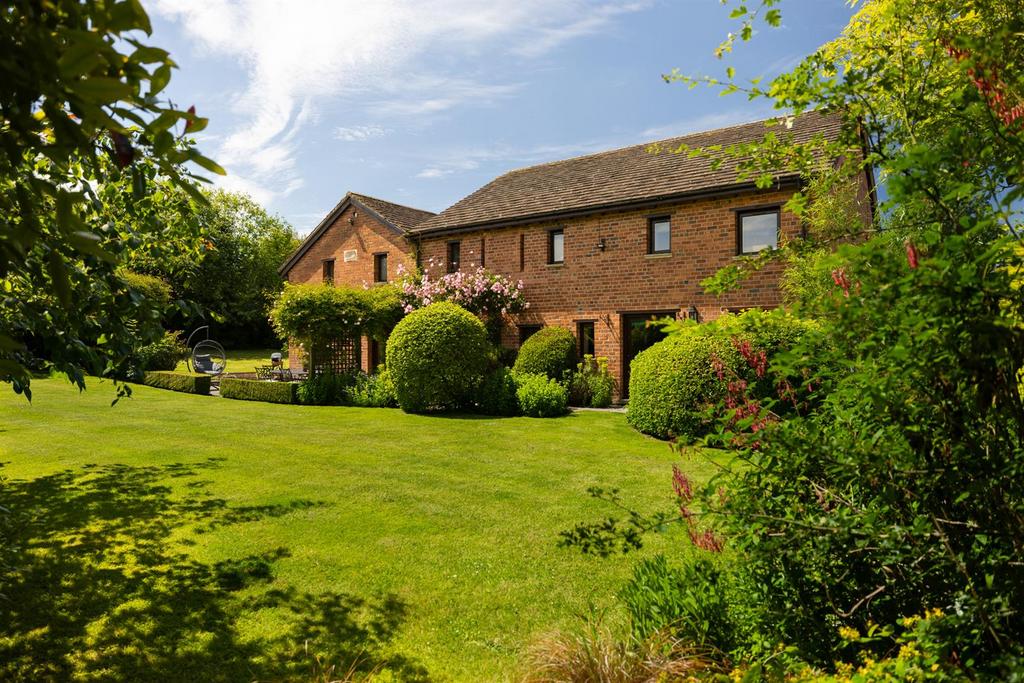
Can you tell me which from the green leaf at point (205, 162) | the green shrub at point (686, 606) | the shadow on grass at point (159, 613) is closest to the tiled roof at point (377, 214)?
the shadow on grass at point (159, 613)

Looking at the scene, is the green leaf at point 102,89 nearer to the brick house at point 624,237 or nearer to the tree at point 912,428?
the tree at point 912,428

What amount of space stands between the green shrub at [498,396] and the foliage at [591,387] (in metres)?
2.00

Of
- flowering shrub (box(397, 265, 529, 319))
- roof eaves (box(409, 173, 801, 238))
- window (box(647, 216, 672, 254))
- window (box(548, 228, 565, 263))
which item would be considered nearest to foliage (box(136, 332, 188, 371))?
roof eaves (box(409, 173, 801, 238))

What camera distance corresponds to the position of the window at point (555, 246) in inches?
750

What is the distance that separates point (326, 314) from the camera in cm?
1862

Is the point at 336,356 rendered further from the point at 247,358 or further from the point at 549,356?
the point at 247,358

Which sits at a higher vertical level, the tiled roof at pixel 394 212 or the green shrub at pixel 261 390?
the tiled roof at pixel 394 212

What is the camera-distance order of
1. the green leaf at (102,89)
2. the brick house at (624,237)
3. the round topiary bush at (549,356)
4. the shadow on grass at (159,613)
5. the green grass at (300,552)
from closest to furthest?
the green leaf at (102,89), the shadow on grass at (159,613), the green grass at (300,552), the brick house at (624,237), the round topiary bush at (549,356)

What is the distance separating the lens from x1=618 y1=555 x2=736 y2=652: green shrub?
11.0 ft

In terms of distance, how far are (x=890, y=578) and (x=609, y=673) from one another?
1417 millimetres

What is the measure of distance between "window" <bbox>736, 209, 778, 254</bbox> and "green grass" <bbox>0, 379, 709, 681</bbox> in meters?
7.67

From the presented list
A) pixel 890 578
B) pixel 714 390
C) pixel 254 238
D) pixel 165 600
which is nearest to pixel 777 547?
pixel 890 578

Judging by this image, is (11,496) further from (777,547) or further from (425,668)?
(777,547)

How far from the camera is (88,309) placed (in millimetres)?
3408
